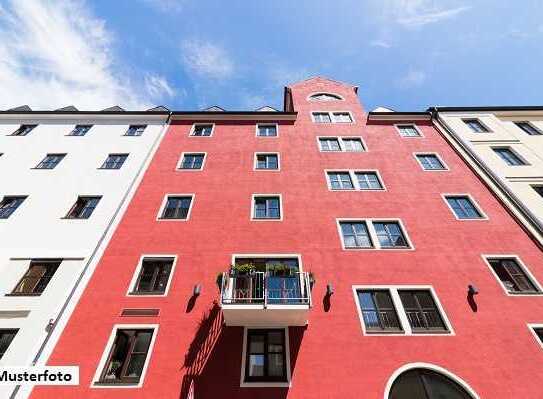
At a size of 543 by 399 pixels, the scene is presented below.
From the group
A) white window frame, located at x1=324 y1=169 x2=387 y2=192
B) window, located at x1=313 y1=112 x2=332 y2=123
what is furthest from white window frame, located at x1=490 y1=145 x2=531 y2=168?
window, located at x1=313 y1=112 x2=332 y2=123

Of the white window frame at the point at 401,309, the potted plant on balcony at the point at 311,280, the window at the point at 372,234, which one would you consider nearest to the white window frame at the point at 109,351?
the potted plant on balcony at the point at 311,280

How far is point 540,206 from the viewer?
15938mm

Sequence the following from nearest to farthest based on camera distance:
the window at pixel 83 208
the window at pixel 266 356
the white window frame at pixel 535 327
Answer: the window at pixel 266 356, the white window frame at pixel 535 327, the window at pixel 83 208

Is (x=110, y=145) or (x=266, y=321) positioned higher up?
(x=110, y=145)

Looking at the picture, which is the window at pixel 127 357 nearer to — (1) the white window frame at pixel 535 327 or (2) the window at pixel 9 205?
(2) the window at pixel 9 205

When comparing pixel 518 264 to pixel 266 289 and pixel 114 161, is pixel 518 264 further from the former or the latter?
pixel 114 161

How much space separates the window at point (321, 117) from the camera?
961 inches

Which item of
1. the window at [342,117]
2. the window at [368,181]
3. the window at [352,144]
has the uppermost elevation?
the window at [342,117]

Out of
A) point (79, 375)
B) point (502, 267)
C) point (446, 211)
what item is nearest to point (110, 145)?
point (79, 375)

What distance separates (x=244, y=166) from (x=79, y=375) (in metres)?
13.7

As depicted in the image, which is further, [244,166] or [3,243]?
[244,166]

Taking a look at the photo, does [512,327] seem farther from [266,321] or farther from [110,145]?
[110,145]

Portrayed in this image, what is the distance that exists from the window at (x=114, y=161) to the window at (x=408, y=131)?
839 inches

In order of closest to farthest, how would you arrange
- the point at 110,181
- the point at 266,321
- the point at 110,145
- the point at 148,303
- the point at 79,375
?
1. the point at 79,375
2. the point at 266,321
3. the point at 148,303
4. the point at 110,181
5. the point at 110,145
